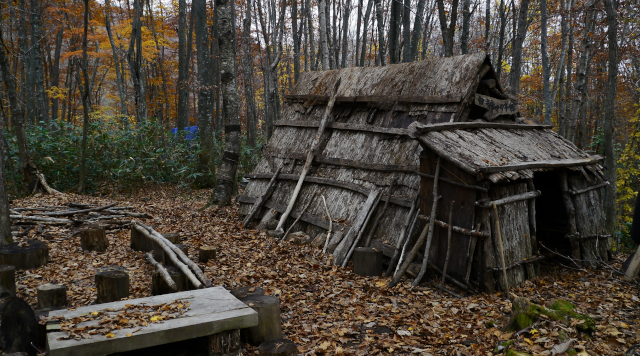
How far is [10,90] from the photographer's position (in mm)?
10055

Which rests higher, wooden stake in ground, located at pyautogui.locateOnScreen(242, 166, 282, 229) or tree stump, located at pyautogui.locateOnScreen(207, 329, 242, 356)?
wooden stake in ground, located at pyautogui.locateOnScreen(242, 166, 282, 229)

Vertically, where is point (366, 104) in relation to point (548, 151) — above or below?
above

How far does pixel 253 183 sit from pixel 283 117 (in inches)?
72.4

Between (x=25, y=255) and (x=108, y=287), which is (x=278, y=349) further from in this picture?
(x=25, y=255)

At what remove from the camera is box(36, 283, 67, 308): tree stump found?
4.50 metres

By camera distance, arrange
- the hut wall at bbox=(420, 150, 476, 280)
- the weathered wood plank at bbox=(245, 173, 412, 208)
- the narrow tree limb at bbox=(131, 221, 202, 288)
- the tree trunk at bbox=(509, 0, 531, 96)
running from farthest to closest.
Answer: the tree trunk at bbox=(509, 0, 531, 96) < the weathered wood plank at bbox=(245, 173, 412, 208) < the hut wall at bbox=(420, 150, 476, 280) < the narrow tree limb at bbox=(131, 221, 202, 288)

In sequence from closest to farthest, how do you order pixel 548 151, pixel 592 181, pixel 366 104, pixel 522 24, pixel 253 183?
pixel 548 151 < pixel 592 181 < pixel 366 104 < pixel 253 183 < pixel 522 24

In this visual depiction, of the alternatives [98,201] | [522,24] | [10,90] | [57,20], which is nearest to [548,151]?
[522,24]

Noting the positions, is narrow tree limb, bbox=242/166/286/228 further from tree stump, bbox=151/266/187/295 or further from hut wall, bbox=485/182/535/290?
hut wall, bbox=485/182/535/290

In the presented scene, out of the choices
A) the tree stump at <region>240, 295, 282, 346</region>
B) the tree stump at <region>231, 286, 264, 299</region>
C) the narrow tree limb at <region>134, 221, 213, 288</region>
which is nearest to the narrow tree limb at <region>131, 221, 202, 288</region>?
the narrow tree limb at <region>134, 221, 213, 288</region>

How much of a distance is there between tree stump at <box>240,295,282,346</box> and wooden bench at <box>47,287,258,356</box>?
0.20 meters

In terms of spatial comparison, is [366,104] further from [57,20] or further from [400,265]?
[57,20]

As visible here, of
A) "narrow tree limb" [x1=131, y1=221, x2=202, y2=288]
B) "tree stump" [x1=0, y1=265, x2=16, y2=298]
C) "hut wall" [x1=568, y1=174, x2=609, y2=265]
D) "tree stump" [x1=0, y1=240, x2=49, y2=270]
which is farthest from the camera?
"hut wall" [x1=568, y1=174, x2=609, y2=265]

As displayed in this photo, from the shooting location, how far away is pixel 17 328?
11.8 ft
